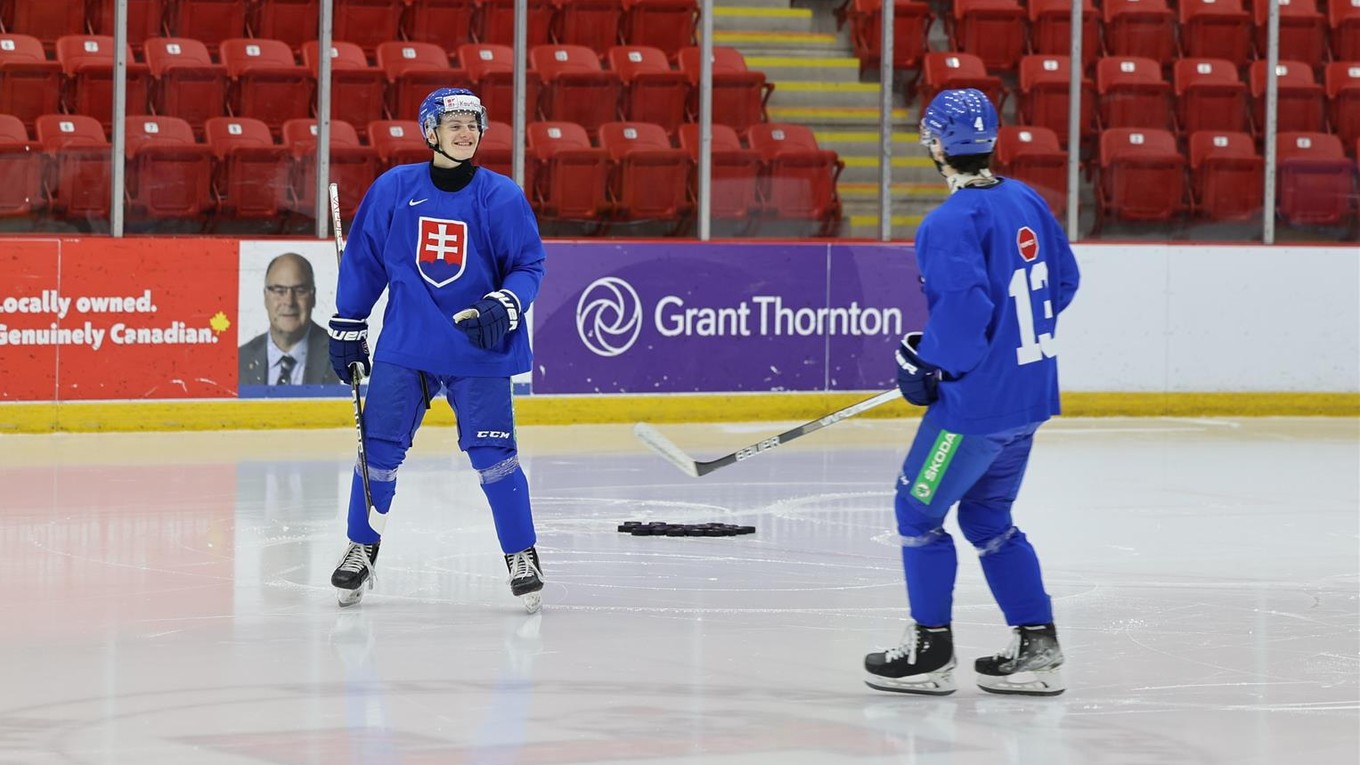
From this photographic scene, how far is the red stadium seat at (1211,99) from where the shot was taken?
11773mm

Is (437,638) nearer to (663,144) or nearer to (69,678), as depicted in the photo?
(69,678)

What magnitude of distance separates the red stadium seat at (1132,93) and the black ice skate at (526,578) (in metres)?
7.05

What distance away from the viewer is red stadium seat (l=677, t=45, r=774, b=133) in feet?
35.4

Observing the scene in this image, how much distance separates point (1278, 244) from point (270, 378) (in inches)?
221

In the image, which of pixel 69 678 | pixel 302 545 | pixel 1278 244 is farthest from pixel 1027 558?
pixel 1278 244

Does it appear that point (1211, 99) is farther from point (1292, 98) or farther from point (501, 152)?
point (501, 152)

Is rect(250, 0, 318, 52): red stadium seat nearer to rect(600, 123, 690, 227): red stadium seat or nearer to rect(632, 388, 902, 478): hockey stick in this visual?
rect(600, 123, 690, 227): red stadium seat

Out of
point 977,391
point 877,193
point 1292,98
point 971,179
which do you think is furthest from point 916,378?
point 1292,98

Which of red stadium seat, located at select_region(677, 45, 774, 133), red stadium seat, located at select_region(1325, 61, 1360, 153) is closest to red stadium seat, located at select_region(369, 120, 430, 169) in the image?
red stadium seat, located at select_region(677, 45, 774, 133)

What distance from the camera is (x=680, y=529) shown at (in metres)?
6.69

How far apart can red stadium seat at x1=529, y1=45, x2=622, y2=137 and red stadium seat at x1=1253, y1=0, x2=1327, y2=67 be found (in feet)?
12.6

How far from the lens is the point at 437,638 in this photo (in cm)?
493

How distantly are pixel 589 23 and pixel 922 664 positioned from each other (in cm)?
703

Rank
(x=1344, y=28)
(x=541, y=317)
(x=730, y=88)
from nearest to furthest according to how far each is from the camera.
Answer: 1. (x=541, y=317)
2. (x=730, y=88)
3. (x=1344, y=28)
